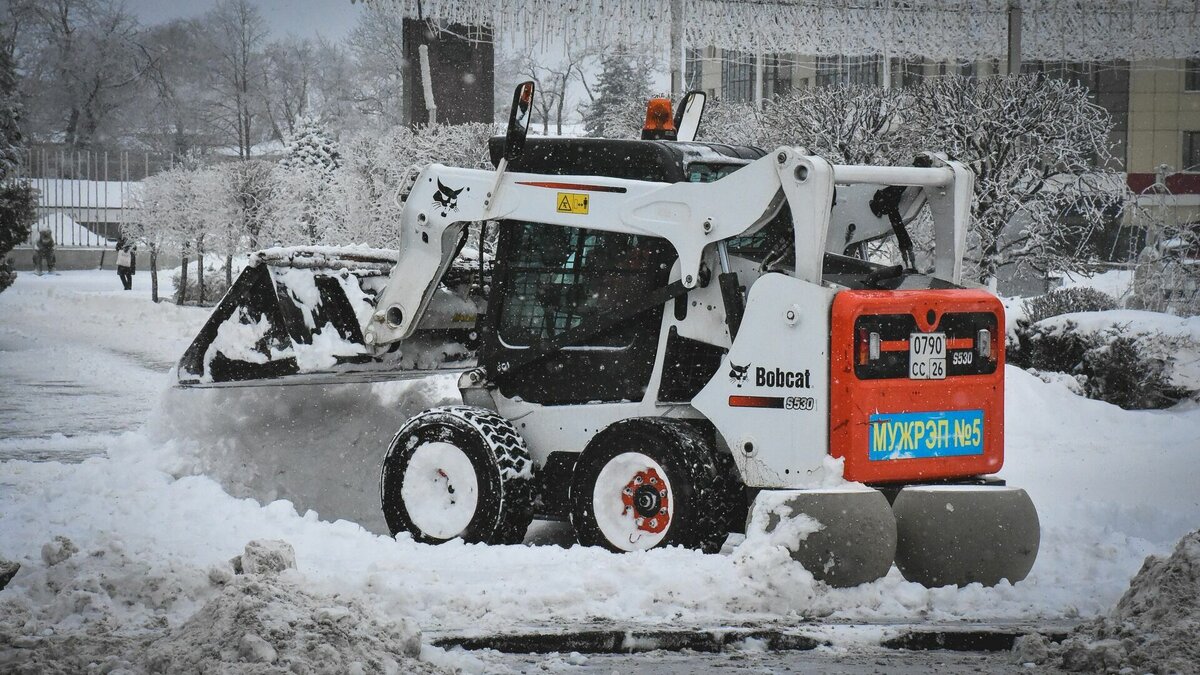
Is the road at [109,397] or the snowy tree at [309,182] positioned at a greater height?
the snowy tree at [309,182]

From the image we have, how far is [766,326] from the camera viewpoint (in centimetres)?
716

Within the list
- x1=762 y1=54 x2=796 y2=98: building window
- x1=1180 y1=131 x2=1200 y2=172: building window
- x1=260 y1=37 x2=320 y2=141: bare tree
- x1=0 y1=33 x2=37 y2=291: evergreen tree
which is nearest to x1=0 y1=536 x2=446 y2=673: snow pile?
x1=0 y1=33 x2=37 y2=291: evergreen tree

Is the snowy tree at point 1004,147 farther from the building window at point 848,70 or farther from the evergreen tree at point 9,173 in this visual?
the evergreen tree at point 9,173

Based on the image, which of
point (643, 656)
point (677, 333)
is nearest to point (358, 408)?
point (677, 333)

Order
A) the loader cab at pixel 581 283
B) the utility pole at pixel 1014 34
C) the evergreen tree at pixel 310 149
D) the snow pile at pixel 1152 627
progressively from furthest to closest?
the evergreen tree at pixel 310 149, the utility pole at pixel 1014 34, the loader cab at pixel 581 283, the snow pile at pixel 1152 627

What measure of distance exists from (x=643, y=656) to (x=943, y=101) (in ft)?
48.1

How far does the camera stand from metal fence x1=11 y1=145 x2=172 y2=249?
51594 mm

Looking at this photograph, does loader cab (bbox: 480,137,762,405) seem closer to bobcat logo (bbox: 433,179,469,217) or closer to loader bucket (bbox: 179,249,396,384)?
bobcat logo (bbox: 433,179,469,217)

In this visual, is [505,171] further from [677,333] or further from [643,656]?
[643,656]

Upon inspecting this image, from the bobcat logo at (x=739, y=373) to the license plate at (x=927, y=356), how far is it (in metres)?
0.78

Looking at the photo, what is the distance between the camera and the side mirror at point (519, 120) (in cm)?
823

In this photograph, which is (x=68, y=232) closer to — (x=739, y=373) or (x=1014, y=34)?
(x=1014, y=34)

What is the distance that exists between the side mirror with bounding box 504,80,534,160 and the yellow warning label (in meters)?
0.40

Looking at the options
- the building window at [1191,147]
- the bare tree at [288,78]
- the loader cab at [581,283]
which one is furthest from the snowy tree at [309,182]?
the building window at [1191,147]
